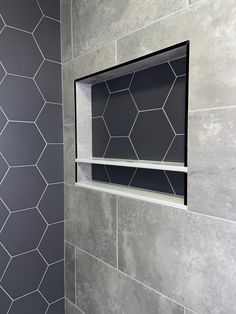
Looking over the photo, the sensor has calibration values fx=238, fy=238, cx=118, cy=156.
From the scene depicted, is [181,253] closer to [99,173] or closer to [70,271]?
[99,173]

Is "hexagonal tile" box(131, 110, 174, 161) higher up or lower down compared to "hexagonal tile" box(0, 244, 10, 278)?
higher up

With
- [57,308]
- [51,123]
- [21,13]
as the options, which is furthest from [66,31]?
[57,308]

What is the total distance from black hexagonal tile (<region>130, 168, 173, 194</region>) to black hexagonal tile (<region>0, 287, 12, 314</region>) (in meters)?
0.79

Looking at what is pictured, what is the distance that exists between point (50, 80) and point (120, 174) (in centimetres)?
62

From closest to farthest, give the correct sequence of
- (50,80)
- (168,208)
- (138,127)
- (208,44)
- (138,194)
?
(208,44)
(168,208)
(138,194)
(138,127)
(50,80)

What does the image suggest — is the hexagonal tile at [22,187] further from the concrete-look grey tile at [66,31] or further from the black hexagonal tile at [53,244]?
the concrete-look grey tile at [66,31]

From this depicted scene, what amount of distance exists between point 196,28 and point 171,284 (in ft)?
2.65

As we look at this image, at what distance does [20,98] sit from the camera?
3.75ft

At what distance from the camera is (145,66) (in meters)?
0.95

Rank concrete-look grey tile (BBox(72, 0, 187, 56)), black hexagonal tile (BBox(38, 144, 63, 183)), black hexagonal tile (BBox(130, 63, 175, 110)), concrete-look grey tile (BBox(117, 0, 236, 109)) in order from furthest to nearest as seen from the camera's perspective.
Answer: black hexagonal tile (BBox(38, 144, 63, 183))
black hexagonal tile (BBox(130, 63, 175, 110))
concrete-look grey tile (BBox(72, 0, 187, 56))
concrete-look grey tile (BBox(117, 0, 236, 109))

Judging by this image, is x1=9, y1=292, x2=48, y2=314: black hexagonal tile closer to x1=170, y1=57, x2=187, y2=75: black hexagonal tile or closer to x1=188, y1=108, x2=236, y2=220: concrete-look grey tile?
x1=188, y1=108, x2=236, y2=220: concrete-look grey tile

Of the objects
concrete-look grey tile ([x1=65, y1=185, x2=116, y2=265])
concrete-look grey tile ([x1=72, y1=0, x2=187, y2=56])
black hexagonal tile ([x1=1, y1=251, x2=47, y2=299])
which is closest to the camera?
concrete-look grey tile ([x1=72, y1=0, x2=187, y2=56])

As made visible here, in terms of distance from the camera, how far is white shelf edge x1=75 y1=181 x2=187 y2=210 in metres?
0.80

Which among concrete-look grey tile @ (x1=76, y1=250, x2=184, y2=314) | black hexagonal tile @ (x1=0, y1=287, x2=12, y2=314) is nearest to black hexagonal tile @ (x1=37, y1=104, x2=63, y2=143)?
concrete-look grey tile @ (x1=76, y1=250, x2=184, y2=314)
